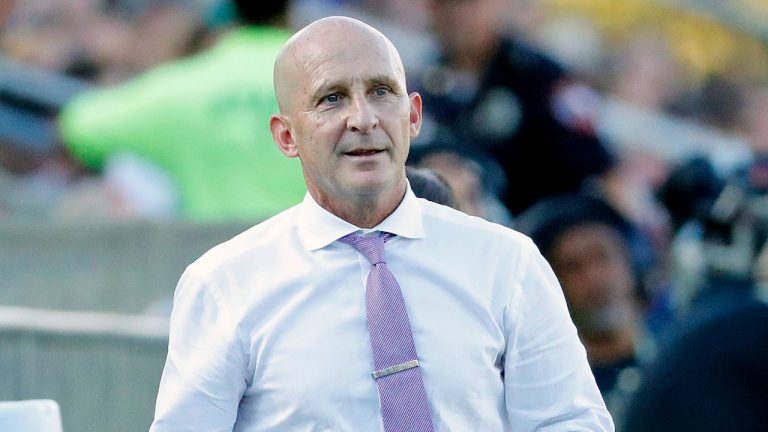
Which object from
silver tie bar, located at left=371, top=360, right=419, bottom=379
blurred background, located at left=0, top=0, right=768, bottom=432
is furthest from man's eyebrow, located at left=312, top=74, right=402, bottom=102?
blurred background, located at left=0, top=0, right=768, bottom=432

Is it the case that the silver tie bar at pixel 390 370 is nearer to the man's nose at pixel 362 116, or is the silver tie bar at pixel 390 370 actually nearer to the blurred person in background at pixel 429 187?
the man's nose at pixel 362 116

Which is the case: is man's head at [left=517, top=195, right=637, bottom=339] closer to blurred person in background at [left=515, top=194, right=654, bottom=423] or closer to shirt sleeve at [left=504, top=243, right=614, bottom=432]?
blurred person in background at [left=515, top=194, right=654, bottom=423]

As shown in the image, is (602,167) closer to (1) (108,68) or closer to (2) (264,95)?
(2) (264,95)

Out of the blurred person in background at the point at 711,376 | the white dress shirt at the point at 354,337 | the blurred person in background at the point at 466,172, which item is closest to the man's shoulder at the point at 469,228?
the white dress shirt at the point at 354,337

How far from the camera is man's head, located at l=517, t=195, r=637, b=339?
6723 millimetres

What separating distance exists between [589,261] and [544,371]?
150 inches

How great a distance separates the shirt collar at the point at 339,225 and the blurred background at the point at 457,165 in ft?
4.05

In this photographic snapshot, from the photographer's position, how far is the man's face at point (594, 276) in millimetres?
6715

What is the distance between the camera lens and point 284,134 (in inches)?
130

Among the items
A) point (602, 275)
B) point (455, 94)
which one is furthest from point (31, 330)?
point (455, 94)

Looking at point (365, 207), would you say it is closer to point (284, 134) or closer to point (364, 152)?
point (364, 152)

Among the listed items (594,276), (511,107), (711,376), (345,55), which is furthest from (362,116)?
(511,107)

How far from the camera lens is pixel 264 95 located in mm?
6504

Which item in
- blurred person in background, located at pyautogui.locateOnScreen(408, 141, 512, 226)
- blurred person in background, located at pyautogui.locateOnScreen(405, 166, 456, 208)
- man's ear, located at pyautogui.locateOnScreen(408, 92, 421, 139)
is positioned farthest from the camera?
blurred person in background, located at pyautogui.locateOnScreen(408, 141, 512, 226)
